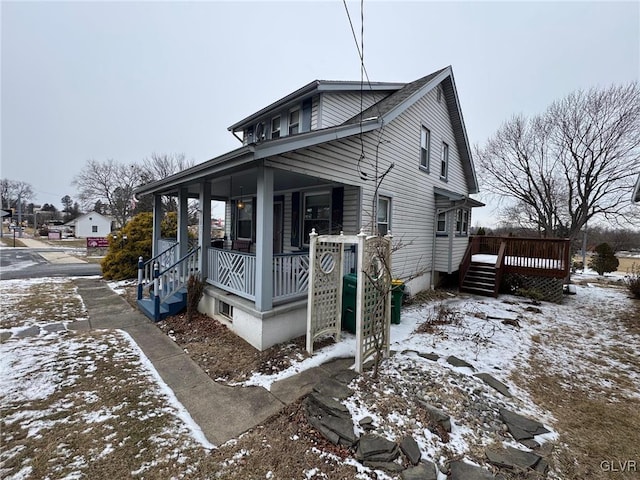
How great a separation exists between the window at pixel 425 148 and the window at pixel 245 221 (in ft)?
21.3

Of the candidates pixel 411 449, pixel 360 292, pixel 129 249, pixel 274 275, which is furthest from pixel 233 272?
pixel 129 249

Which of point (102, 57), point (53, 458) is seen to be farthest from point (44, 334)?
point (102, 57)

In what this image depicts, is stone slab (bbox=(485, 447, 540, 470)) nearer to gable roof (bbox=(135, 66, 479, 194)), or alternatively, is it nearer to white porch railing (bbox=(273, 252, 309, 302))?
white porch railing (bbox=(273, 252, 309, 302))

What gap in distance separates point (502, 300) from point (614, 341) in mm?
3250

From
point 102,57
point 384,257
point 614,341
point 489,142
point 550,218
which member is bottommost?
point 614,341

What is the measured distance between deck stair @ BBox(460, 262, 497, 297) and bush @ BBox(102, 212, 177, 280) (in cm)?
1298

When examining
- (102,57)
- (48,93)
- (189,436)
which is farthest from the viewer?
(48,93)

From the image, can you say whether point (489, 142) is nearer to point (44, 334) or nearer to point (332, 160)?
point (332, 160)

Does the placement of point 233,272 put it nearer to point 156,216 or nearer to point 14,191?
point 156,216

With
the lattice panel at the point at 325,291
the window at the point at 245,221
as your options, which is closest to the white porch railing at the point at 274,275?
the lattice panel at the point at 325,291

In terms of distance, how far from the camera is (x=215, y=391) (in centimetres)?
353

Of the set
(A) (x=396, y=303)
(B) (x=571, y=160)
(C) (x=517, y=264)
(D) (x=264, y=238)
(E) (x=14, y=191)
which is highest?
(E) (x=14, y=191)

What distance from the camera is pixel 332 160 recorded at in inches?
219
